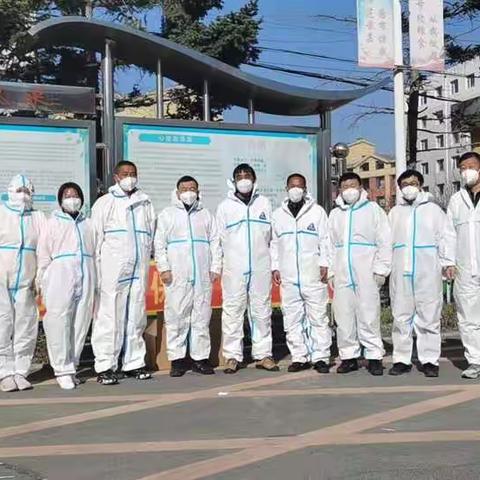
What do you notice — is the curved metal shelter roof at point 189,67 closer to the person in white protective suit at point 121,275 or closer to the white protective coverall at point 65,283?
the person in white protective suit at point 121,275

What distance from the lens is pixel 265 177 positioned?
981 cm

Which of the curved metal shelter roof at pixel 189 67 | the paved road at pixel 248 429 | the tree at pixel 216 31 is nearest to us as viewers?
the paved road at pixel 248 429

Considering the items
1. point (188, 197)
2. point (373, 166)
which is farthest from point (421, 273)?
point (373, 166)

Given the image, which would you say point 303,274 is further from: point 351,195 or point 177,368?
point 177,368

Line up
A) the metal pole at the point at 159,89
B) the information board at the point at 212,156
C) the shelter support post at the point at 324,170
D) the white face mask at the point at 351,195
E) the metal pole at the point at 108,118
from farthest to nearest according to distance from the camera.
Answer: the shelter support post at the point at 324,170 → the metal pole at the point at 159,89 → the information board at the point at 212,156 → the metal pole at the point at 108,118 → the white face mask at the point at 351,195

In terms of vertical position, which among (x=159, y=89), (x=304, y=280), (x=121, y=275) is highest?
(x=159, y=89)

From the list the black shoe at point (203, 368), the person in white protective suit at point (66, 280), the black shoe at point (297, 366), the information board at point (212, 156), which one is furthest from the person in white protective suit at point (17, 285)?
the black shoe at point (297, 366)

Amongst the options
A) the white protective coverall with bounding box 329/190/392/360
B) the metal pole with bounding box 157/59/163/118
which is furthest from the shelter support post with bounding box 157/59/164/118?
the white protective coverall with bounding box 329/190/392/360

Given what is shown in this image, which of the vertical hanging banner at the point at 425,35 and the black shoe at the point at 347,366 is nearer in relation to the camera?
the black shoe at the point at 347,366

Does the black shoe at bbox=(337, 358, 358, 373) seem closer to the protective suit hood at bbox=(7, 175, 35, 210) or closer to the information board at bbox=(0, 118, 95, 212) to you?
the information board at bbox=(0, 118, 95, 212)

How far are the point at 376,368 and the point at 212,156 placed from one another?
323 centimetres

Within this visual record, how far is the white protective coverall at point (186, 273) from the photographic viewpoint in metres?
7.83

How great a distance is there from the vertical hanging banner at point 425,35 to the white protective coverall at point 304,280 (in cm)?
424

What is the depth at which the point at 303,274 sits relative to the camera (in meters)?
7.93
